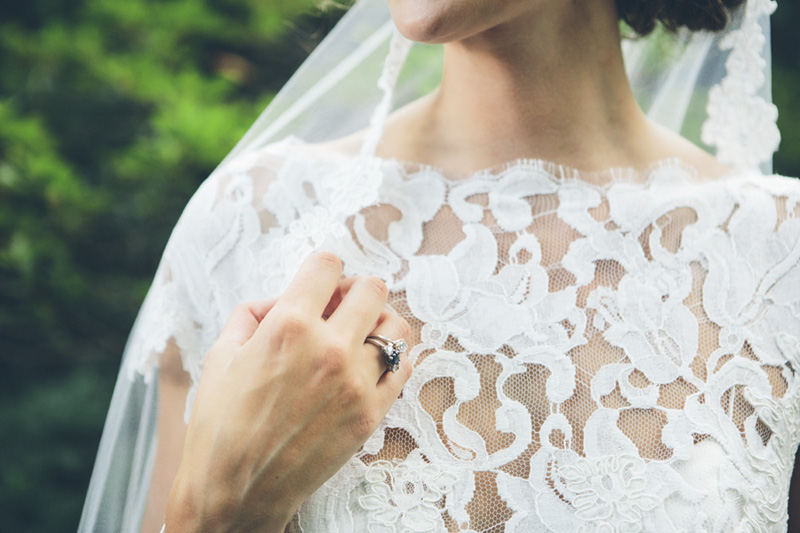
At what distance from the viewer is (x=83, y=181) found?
254 cm

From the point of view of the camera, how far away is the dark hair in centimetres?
164

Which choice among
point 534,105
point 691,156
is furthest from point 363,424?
point 691,156

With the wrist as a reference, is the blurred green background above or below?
above

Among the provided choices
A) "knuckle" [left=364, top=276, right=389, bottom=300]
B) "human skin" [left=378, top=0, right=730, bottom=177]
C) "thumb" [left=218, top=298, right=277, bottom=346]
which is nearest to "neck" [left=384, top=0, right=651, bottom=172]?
"human skin" [left=378, top=0, right=730, bottom=177]

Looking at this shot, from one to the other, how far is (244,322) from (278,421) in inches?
7.5

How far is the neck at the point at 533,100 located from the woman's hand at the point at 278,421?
56 centimetres

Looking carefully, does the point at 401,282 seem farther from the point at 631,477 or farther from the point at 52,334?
the point at 52,334

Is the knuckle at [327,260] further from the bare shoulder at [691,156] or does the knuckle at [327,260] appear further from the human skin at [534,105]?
the bare shoulder at [691,156]

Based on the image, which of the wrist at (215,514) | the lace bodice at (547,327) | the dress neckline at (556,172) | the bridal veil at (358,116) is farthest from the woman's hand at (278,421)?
the dress neckline at (556,172)

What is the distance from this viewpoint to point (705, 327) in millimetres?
1341

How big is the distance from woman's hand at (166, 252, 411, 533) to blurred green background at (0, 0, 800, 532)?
4.77ft

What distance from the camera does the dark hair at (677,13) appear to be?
5.39 ft

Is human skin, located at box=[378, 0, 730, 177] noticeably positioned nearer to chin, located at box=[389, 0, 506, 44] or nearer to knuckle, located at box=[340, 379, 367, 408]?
chin, located at box=[389, 0, 506, 44]

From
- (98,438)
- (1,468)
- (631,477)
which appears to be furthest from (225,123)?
(631,477)
